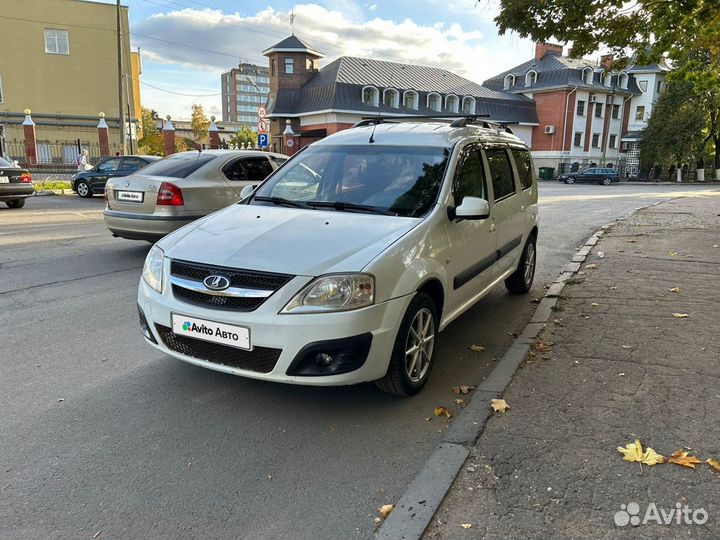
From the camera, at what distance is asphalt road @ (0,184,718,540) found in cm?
263

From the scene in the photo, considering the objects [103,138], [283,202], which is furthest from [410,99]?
[283,202]

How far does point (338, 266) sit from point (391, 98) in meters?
46.8

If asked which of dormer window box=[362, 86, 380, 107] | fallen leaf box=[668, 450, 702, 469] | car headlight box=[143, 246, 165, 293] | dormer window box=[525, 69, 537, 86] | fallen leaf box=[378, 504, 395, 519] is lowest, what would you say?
fallen leaf box=[378, 504, 395, 519]

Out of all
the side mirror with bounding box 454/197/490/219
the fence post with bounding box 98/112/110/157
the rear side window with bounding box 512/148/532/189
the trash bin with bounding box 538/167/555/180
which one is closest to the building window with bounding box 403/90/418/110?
the trash bin with bounding box 538/167/555/180

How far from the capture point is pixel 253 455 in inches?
124

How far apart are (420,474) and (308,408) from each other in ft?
3.30

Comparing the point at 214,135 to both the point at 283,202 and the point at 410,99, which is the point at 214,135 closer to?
the point at 410,99

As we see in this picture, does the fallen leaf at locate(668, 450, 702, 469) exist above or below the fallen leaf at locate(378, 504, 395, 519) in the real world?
above

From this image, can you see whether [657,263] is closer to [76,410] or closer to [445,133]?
[445,133]

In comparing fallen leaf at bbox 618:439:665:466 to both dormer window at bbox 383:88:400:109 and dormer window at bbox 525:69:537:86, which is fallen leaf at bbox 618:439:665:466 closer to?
dormer window at bbox 383:88:400:109

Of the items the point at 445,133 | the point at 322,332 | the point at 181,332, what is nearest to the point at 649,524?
the point at 322,332

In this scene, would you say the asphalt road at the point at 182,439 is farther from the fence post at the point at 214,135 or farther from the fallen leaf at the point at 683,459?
the fence post at the point at 214,135

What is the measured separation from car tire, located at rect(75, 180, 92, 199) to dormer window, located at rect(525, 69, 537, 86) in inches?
2029

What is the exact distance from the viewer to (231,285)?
332 cm
